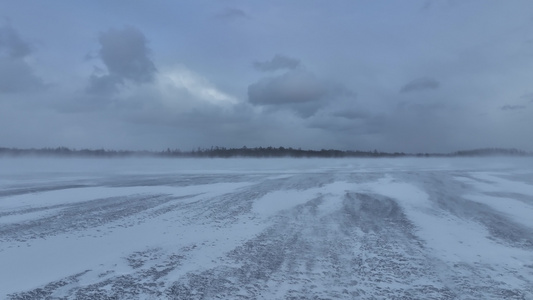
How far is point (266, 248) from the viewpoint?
6.78 meters

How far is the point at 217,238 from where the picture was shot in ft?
24.5

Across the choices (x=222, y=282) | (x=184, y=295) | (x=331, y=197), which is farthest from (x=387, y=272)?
(x=331, y=197)

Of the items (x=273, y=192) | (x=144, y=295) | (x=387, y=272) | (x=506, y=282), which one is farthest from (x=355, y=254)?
(x=273, y=192)

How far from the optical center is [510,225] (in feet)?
28.6

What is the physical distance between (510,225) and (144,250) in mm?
7919

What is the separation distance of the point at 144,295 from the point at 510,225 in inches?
319

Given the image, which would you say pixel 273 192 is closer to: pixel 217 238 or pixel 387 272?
pixel 217 238

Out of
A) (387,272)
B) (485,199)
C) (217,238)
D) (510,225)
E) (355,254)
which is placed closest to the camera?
(387,272)

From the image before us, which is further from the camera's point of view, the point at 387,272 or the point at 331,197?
the point at 331,197

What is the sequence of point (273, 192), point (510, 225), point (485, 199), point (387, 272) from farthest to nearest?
point (273, 192) → point (485, 199) → point (510, 225) → point (387, 272)

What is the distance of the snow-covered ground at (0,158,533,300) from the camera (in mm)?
4930

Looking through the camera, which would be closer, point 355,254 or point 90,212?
point 355,254

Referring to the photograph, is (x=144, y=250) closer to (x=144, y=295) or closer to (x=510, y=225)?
(x=144, y=295)

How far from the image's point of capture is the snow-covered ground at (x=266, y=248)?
493 cm
